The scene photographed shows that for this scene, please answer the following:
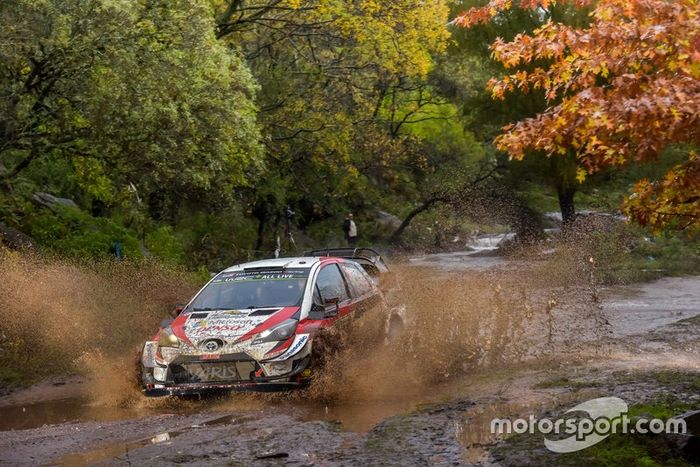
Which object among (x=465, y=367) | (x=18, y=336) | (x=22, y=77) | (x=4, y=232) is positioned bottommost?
(x=465, y=367)

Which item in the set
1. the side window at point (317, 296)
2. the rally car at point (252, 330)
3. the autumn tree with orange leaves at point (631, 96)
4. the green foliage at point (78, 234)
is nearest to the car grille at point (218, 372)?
the rally car at point (252, 330)

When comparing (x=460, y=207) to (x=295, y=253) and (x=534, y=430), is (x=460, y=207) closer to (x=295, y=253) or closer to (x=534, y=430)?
(x=295, y=253)

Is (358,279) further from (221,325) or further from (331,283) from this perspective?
(221,325)

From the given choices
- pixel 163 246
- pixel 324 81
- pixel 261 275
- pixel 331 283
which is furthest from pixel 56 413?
pixel 324 81

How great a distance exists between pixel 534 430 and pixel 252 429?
2.53 m

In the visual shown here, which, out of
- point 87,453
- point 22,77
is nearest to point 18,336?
point 22,77

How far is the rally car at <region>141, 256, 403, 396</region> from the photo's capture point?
9.13m

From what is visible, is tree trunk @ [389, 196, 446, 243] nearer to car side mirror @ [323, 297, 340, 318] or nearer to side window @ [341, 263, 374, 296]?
side window @ [341, 263, 374, 296]

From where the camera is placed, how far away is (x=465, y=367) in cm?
1093

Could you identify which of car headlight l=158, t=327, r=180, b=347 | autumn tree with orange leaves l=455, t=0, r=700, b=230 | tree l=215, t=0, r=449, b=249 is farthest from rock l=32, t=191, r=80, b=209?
autumn tree with orange leaves l=455, t=0, r=700, b=230

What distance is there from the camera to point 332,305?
10.2 meters

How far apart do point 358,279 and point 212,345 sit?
285 cm

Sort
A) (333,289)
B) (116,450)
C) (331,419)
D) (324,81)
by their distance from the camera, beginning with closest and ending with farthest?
(116,450)
(331,419)
(333,289)
(324,81)

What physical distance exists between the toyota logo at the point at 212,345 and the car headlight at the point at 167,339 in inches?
13.9
